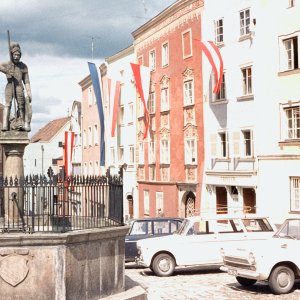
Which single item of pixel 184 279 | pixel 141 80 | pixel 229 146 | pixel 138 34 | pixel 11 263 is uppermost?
pixel 138 34

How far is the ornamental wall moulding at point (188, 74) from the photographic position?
35.7 m

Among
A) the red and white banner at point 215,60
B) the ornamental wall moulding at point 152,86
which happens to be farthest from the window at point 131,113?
the red and white banner at point 215,60

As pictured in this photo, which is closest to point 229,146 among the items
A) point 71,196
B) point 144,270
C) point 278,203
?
point 278,203

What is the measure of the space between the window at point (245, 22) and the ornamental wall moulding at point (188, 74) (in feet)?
16.9

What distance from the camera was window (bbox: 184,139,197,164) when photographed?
116ft

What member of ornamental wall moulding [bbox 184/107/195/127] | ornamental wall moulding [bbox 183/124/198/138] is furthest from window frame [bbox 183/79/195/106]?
ornamental wall moulding [bbox 183/124/198/138]

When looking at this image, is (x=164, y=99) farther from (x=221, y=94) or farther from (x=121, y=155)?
(x=121, y=155)

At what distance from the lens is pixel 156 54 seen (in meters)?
40.9

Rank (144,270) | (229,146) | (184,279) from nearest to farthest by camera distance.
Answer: (184,279) < (144,270) < (229,146)

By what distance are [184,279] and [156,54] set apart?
25.1 meters

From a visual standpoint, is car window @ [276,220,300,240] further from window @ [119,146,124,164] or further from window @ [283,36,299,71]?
window @ [119,146,124,164]

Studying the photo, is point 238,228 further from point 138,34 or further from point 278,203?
point 138,34

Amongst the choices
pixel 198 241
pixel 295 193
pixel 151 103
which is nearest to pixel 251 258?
pixel 198 241

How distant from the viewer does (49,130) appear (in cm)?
8112
